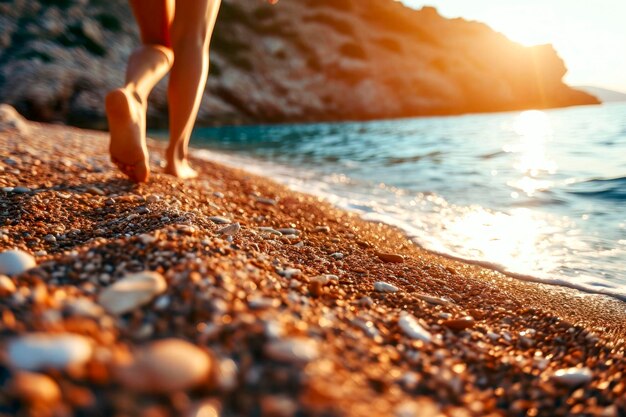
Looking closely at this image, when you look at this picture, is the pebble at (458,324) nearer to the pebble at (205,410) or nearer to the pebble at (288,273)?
the pebble at (288,273)

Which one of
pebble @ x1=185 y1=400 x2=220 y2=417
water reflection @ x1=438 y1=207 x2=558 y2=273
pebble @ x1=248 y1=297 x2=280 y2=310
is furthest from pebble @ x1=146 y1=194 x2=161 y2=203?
water reflection @ x1=438 y1=207 x2=558 y2=273

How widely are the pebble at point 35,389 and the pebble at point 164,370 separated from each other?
10 cm

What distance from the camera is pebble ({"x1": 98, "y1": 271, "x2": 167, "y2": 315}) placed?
40.3 inches

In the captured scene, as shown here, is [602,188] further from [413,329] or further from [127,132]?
[127,132]

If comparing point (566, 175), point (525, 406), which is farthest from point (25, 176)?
point (566, 175)

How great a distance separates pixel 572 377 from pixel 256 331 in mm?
946

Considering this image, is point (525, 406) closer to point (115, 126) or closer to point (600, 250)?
point (115, 126)

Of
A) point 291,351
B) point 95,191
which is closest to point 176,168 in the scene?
point 95,191

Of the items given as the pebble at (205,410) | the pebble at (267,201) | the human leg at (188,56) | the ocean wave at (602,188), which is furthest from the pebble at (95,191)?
the ocean wave at (602,188)

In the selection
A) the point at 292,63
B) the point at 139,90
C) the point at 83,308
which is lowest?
the point at 83,308

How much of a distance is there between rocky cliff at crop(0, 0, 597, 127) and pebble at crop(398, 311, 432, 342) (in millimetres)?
26225

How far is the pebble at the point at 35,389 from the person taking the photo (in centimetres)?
71

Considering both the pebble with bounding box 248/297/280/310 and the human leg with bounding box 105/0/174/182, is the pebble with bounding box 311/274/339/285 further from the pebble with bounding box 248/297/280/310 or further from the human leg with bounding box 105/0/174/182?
the human leg with bounding box 105/0/174/182

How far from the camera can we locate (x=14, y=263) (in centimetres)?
129
